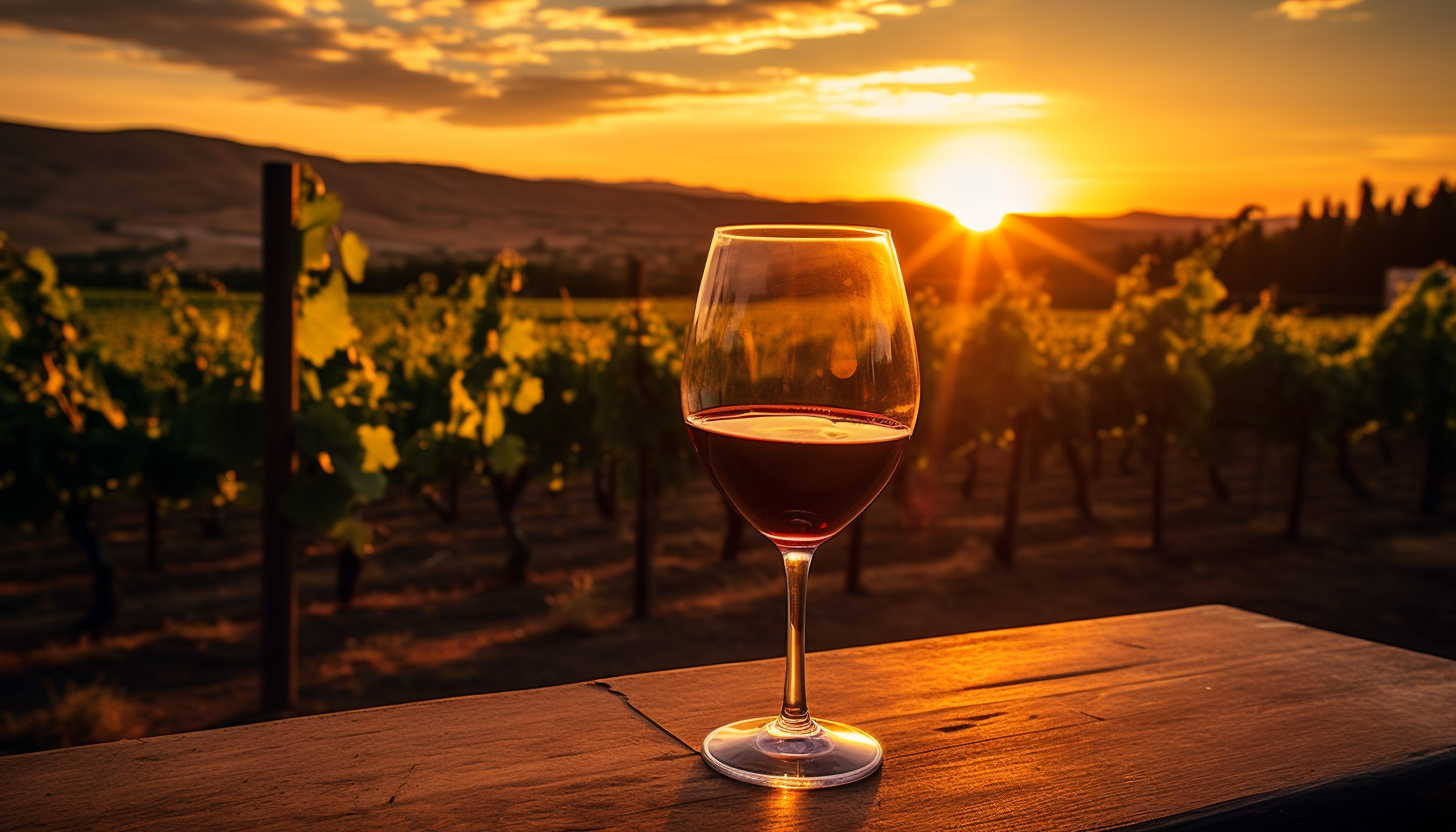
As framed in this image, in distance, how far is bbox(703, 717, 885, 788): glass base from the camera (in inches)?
36.8

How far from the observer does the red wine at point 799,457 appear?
39.2 inches

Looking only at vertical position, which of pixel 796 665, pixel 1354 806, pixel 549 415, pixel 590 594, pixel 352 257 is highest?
pixel 352 257

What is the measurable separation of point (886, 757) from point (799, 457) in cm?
30

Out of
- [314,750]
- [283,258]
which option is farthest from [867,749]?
[283,258]

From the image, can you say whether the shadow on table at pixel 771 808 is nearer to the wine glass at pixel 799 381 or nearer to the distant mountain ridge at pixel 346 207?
the wine glass at pixel 799 381

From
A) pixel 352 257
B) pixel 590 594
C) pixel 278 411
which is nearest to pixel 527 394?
pixel 590 594

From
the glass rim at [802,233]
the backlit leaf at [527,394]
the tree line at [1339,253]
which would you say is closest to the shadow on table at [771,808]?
the glass rim at [802,233]

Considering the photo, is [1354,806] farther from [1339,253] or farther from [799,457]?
[1339,253]

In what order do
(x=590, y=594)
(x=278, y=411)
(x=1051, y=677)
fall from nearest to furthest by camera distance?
(x=1051, y=677), (x=278, y=411), (x=590, y=594)

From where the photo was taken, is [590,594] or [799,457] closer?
[799,457]

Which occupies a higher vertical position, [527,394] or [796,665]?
[796,665]

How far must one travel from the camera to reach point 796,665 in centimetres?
96

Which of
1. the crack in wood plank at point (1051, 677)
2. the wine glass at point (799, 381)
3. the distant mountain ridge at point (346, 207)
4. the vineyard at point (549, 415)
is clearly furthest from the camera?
the distant mountain ridge at point (346, 207)

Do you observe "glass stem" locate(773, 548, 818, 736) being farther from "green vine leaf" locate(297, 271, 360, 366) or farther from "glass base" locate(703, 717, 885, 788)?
"green vine leaf" locate(297, 271, 360, 366)
